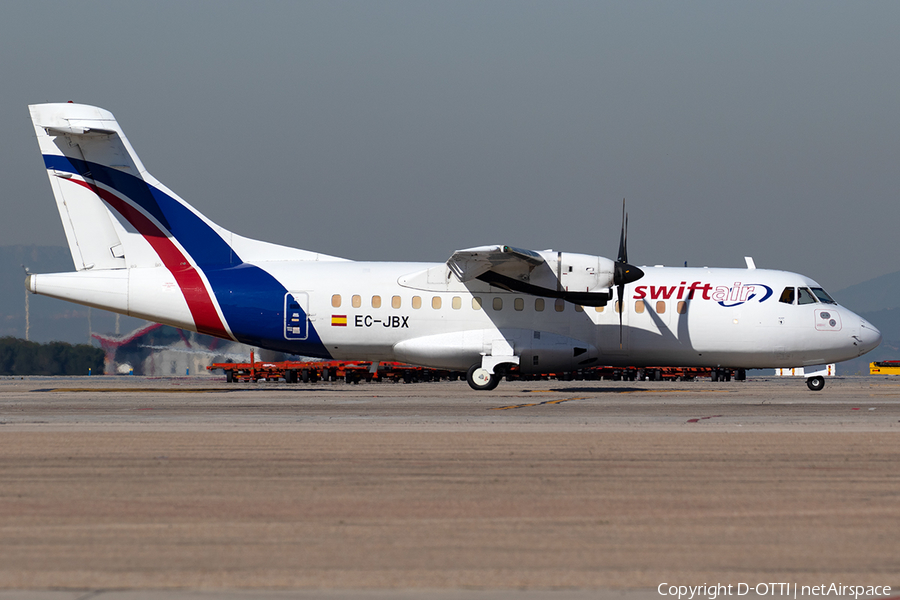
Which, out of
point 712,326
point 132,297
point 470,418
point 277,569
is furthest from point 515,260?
point 277,569

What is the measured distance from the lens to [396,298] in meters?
30.7

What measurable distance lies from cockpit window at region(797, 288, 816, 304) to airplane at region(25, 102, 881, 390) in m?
0.07

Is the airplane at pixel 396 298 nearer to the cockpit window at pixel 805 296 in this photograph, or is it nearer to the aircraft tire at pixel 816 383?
the cockpit window at pixel 805 296

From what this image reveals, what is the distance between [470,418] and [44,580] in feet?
44.0

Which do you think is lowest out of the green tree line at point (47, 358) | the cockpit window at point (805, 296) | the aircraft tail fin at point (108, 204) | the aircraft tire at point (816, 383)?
the aircraft tire at point (816, 383)

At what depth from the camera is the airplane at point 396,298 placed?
30.0 meters

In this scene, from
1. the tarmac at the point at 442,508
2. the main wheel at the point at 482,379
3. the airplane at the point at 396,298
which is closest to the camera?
the tarmac at the point at 442,508

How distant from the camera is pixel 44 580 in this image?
20.6 feet

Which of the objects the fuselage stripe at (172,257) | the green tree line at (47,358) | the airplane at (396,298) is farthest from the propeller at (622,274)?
the green tree line at (47,358)

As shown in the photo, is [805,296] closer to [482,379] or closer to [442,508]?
[482,379]

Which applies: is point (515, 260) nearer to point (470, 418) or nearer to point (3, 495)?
point (470, 418)

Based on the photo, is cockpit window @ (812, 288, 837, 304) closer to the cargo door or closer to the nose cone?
the nose cone

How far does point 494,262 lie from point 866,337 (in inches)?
547

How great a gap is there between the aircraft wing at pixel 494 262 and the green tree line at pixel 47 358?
49.2 metres
